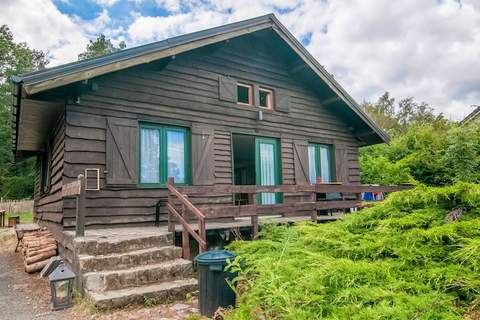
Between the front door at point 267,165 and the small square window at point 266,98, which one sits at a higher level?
the small square window at point 266,98

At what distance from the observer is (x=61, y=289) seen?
3.96 metres

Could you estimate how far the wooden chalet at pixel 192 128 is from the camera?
5809 mm

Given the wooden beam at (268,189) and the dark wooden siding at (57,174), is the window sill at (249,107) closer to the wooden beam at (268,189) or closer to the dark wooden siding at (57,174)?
the wooden beam at (268,189)

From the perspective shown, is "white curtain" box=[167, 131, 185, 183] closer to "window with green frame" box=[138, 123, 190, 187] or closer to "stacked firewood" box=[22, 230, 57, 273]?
"window with green frame" box=[138, 123, 190, 187]

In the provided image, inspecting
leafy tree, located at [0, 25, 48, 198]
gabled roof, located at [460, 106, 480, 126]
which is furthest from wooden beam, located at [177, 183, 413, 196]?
leafy tree, located at [0, 25, 48, 198]

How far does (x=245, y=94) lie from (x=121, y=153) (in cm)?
385

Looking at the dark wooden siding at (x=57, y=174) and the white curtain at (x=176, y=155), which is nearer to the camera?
the dark wooden siding at (x=57, y=174)

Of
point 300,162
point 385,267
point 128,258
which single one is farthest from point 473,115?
point 128,258

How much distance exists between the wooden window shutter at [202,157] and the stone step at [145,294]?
3.16 meters

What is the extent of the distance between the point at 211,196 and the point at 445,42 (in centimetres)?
2606

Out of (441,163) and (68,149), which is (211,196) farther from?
(441,163)

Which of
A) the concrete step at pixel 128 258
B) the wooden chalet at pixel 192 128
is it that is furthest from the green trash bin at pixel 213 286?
the concrete step at pixel 128 258

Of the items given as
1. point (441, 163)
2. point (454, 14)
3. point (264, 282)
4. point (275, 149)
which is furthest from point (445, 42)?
point (264, 282)

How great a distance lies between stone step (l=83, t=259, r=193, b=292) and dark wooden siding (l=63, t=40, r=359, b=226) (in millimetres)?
2150
